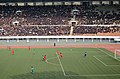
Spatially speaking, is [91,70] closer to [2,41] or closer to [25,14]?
[2,41]

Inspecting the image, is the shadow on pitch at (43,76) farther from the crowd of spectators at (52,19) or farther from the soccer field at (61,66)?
the crowd of spectators at (52,19)

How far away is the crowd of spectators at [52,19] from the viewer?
2913 inches

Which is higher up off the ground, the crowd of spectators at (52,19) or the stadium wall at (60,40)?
the crowd of spectators at (52,19)

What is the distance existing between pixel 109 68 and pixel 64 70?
22.3 ft

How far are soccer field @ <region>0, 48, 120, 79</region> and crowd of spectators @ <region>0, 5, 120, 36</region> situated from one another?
2427 cm

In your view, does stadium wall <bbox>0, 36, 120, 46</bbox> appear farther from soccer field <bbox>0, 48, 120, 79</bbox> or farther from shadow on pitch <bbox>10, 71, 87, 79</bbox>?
shadow on pitch <bbox>10, 71, 87, 79</bbox>

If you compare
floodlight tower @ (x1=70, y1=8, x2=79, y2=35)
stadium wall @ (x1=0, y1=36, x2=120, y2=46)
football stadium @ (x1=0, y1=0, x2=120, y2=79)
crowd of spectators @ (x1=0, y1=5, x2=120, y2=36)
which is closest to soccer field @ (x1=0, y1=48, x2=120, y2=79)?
football stadium @ (x1=0, y1=0, x2=120, y2=79)

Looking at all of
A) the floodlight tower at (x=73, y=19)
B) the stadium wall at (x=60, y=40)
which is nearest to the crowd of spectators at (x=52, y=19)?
the floodlight tower at (x=73, y=19)

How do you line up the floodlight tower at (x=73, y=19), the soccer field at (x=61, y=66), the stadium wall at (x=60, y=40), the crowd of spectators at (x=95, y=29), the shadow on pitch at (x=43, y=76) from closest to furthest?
1. the shadow on pitch at (x=43, y=76)
2. the soccer field at (x=61, y=66)
3. the stadium wall at (x=60, y=40)
4. the crowd of spectators at (x=95, y=29)
5. the floodlight tower at (x=73, y=19)

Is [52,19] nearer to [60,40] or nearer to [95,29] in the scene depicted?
[60,40]

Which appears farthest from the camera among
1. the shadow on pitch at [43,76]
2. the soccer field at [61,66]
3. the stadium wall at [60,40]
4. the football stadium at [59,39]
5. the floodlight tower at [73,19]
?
the floodlight tower at [73,19]

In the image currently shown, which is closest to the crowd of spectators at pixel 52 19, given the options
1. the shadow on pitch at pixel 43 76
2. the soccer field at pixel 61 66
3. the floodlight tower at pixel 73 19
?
the floodlight tower at pixel 73 19

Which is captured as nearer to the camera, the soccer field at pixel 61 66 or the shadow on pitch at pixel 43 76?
the shadow on pitch at pixel 43 76

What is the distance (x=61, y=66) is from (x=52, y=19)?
43.5 metres
